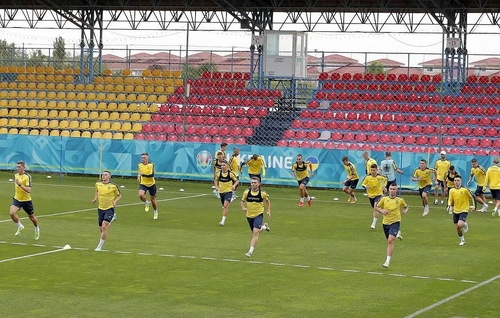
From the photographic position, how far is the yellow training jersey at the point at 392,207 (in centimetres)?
2141

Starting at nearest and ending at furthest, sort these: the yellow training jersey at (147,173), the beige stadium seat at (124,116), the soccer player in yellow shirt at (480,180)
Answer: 1. the yellow training jersey at (147,173)
2. the soccer player in yellow shirt at (480,180)
3. the beige stadium seat at (124,116)

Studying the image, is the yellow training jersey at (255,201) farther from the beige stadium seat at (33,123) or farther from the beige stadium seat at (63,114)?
the beige stadium seat at (33,123)

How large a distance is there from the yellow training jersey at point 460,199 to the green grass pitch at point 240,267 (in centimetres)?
98

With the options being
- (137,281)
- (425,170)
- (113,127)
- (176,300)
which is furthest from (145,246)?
(113,127)

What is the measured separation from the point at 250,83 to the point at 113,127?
739 centimetres

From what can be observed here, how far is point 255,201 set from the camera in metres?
22.5

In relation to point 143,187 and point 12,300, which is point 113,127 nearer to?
point 143,187

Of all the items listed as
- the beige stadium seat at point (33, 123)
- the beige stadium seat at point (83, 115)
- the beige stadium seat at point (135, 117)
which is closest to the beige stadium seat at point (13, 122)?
the beige stadium seat at point (33, 123)

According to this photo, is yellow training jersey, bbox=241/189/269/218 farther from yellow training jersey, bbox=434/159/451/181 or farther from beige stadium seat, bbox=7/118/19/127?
beige stadium seat, bbox=7/118/19/127

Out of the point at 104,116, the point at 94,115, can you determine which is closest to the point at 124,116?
the point at 104,116

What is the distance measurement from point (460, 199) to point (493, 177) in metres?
8.30

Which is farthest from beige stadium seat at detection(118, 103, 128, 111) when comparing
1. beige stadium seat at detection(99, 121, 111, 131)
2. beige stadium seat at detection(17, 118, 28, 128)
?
beige stadium seat at detection(17, 118, 28, 128)

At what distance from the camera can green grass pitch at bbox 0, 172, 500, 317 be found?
16.8 metres

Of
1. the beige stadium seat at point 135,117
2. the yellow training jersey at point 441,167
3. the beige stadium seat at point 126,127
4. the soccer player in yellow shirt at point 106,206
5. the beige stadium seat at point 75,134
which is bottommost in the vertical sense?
the soccer player in yellow shirt at point 106,206
